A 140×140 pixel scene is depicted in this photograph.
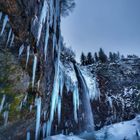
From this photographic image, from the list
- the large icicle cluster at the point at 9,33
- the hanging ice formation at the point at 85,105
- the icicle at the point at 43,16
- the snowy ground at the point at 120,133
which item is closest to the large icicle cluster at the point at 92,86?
the hanging ice formation at the point at 85,105

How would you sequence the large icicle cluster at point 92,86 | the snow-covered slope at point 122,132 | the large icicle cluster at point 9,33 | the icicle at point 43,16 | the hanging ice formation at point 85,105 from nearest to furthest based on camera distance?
1. the large icicle cluster at point 9,33
2. the snow-covered slope at point 122,132
3. the icicle at point 43,16
4. the hanging ice formation at point 85,105
5. the large icicle cluster at point 92,86

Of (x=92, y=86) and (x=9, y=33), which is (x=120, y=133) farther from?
(x=92, y=86)

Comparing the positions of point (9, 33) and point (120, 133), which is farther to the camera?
point (120, 133)

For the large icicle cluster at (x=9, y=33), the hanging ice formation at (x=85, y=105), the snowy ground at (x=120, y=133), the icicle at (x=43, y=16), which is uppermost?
the icicle at (x=43, y=16)

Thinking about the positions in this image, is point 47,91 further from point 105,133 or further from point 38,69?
point 105,133

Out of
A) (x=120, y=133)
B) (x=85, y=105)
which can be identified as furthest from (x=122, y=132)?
(x=85, y=105)

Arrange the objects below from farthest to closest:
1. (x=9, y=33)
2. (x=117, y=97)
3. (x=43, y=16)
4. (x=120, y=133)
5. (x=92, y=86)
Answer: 1. (x=117, y=97)
2. (x=92, y=86)
3. (x=43, y=16)
4. (x=120, y=133)
5. (x=9, y=33)

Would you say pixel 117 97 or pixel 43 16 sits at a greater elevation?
pixel 43 16

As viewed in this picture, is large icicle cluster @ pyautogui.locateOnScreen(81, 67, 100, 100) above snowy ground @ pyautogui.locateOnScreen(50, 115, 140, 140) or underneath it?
above

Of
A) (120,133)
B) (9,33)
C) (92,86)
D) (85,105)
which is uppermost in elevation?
(9,33)

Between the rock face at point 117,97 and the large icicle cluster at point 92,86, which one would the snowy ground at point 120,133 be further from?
the rock face at point 117,97

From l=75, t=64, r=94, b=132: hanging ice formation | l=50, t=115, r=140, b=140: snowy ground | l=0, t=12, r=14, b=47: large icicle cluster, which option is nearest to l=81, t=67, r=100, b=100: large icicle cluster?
l=75, t=64, r=94, b=132: hanging ice formation

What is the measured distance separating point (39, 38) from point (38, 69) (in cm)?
99

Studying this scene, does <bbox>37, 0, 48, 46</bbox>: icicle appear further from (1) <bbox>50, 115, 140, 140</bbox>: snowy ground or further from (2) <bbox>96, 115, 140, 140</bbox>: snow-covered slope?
(2) <bbox>96, 115, 140, 140</bbox>: snow-covered slope
